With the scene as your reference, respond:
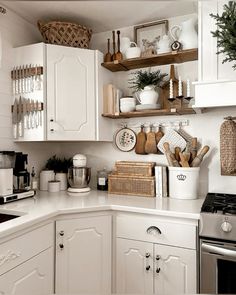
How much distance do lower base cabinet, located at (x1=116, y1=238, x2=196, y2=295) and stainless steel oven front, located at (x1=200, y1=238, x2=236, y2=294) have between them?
89mm

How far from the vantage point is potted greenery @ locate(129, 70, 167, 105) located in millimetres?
1922

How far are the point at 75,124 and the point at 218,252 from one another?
1.28 metres

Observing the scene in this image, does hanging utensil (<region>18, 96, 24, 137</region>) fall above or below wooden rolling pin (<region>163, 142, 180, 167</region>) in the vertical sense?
above

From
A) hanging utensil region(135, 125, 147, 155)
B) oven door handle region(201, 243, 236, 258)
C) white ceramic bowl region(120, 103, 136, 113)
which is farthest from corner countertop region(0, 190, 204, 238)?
white ceramic bowl region(120, 103, 136, 113)

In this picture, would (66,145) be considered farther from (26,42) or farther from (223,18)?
(223,18)

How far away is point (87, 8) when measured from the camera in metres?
1.91

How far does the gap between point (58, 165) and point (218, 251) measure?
1451 millimetres

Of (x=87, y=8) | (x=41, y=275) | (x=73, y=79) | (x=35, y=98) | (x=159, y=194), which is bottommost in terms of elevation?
(x=41, y=275)

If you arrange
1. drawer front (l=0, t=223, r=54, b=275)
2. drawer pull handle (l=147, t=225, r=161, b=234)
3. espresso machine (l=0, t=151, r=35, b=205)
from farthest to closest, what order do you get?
espresso machine (l=0, t=151, r=35, b=205), drawer pull handle (l=147, t=225, r=161, b=234), drawer front (l=0, t=223, r=54, b=275)

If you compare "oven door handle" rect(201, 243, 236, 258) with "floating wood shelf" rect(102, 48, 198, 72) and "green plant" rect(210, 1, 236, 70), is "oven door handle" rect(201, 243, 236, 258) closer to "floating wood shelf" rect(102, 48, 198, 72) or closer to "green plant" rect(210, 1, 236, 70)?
"green plant" rect(210, 1, 236, 70)

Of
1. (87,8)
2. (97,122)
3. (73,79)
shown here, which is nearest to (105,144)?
(97,122)

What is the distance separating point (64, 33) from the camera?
1.95 metres

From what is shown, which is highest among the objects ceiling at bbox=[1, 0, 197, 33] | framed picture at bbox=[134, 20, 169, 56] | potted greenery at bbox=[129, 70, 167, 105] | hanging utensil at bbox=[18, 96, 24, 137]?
ceiling at bbox=[1, 0, 197, 33]

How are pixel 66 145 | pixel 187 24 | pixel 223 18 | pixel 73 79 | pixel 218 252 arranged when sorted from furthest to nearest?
pixel 66 145 < pixel 73 79 < pixel 187 24 < pixel 223 18 < pixel 218 252
